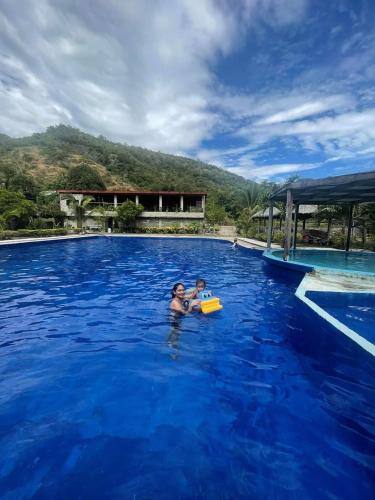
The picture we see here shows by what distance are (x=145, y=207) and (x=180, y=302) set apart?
32731 millimetres

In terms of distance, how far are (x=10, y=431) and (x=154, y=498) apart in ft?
5.59

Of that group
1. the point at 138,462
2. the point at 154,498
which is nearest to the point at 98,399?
the point at 138,462

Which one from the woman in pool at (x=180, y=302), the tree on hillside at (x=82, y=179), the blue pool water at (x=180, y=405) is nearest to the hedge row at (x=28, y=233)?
the blue pool water at (x=180, y=405)

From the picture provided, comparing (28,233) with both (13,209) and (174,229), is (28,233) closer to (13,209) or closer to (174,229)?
(13,209)

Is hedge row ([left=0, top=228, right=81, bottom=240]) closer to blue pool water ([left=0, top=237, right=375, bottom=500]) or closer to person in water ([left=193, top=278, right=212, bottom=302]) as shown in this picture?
blue pool water ([left=0, top=237, right=375, bottom=500])

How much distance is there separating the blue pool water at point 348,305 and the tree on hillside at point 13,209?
23.9 m

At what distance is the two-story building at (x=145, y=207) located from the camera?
33500 mm

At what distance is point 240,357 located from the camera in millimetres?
4402

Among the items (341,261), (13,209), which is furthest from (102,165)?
(341,261)

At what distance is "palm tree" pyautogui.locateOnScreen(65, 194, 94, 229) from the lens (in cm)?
3169

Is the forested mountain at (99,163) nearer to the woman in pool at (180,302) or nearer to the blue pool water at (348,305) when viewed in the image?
the blue pool water at (348,305)

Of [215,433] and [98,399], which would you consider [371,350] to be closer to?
[215,433]

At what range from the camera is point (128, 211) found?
32219mm

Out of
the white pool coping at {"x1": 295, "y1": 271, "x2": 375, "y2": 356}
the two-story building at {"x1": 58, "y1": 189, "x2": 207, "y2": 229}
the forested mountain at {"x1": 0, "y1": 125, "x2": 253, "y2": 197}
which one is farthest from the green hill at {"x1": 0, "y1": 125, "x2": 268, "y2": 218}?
the white pool coping at {"x1": 295, "y1": 271, "x2": 375, "y2": 356}
